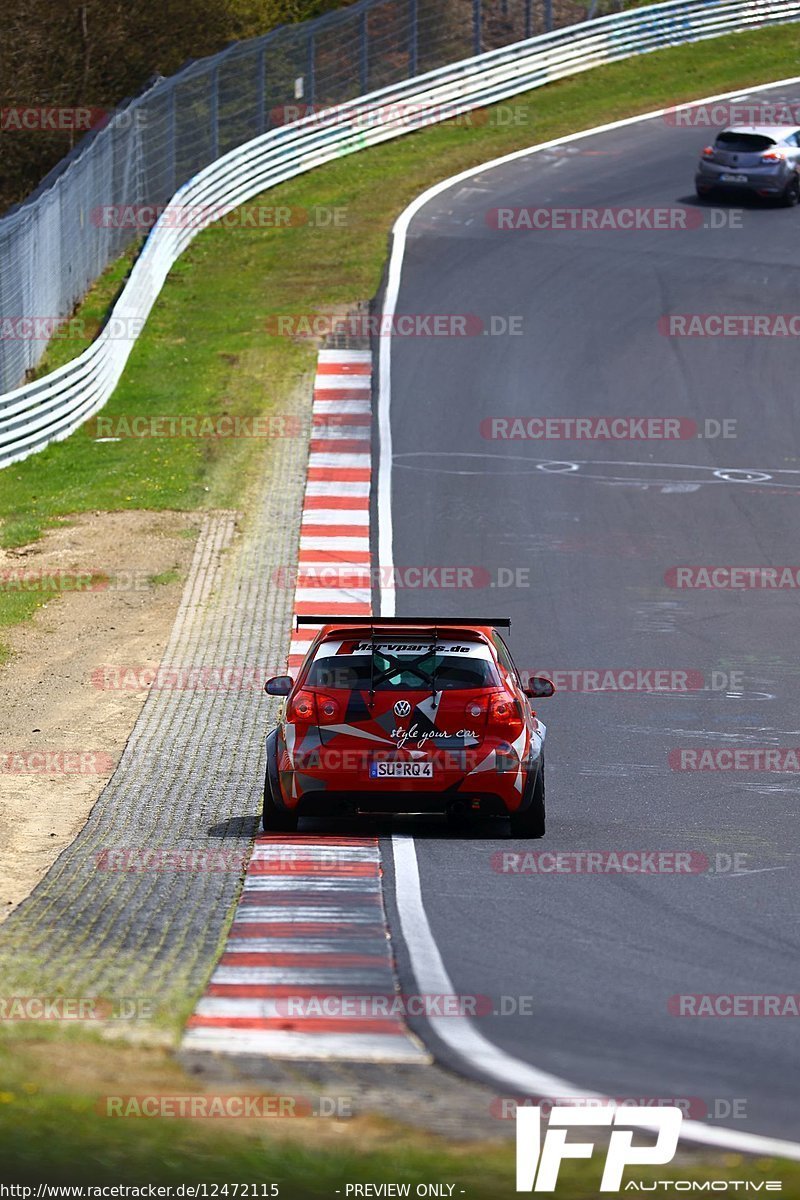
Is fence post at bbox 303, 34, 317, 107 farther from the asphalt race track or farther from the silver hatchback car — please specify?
the silver hatchback car

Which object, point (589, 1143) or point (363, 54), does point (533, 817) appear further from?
point (363, 54)

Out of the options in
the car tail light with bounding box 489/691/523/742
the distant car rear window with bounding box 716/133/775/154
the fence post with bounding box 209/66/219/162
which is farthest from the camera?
the fence post with bounding box 209/66/219/162

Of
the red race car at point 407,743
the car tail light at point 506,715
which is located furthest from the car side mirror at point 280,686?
the car tail light at point 506,715

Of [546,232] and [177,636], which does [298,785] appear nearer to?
[177,636]

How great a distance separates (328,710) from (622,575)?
30.9 ft

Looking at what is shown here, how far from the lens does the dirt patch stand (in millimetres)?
12727

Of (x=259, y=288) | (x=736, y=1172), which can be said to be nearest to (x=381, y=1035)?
(x=736, y=1172)

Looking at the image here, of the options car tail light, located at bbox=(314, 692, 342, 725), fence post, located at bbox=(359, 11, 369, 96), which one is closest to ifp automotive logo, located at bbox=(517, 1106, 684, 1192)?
car tail light, located at bbox=(314, 692, 342, 725)

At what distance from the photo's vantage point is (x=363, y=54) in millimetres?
42031

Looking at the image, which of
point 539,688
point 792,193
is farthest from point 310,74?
point 539,688

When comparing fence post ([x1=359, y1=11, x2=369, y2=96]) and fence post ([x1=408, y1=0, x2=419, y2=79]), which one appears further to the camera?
fence post ([x1=408, y1=0, x2=419, y2=79])

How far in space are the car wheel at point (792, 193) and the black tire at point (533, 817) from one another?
2880 cm

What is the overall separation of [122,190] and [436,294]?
660 centimetres

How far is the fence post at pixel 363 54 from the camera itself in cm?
4203
